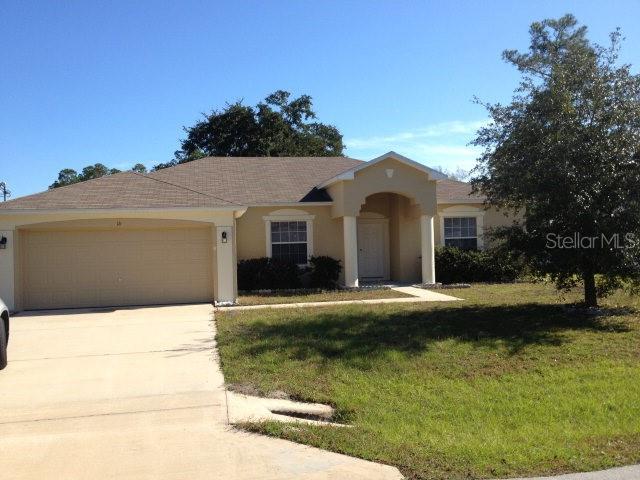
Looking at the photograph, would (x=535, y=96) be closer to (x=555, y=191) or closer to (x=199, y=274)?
(x=555, y=191)

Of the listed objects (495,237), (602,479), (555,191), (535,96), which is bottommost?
(602,479)

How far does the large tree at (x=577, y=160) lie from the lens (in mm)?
10805

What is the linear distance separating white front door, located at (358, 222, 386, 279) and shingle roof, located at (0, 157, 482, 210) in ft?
7.34

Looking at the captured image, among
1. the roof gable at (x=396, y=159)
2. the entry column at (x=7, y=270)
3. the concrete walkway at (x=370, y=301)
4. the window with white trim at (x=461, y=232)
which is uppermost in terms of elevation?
the roof gable at (x=396, y=159)

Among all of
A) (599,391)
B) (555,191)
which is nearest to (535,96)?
(555,191)

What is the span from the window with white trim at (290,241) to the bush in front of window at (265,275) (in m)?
0.77

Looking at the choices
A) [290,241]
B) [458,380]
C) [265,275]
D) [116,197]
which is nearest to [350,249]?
[290,241]

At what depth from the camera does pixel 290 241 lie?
19594 mm

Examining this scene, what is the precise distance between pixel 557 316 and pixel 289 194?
10128mm

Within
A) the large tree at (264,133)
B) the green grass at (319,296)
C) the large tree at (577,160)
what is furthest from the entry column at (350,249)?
the large tree at (264,133)

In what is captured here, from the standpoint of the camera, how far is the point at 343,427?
6277 millimetres

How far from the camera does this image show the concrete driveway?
17.4ft

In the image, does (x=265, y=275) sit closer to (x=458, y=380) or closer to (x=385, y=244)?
(x=385, y=244)

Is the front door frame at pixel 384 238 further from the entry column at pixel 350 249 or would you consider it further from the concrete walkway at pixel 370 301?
the concrete walkway at pixel 370 301
